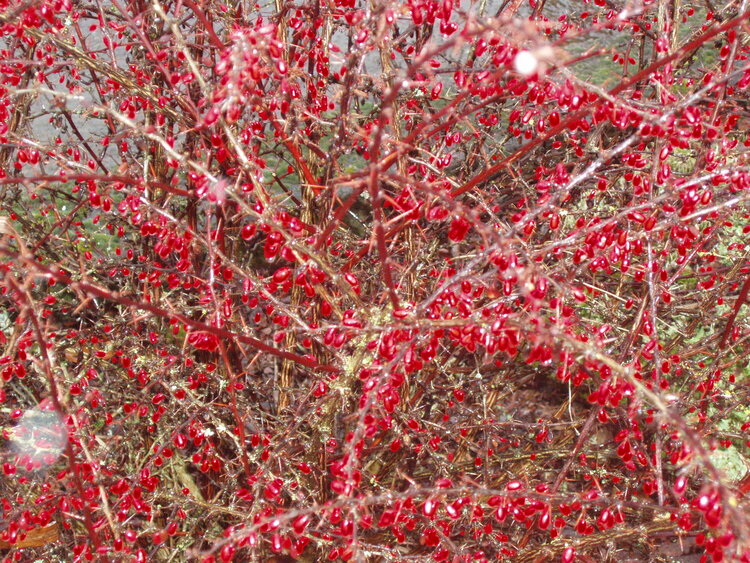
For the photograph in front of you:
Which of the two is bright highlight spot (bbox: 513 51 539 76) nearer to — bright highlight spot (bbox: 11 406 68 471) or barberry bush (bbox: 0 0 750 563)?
barberry bush (bbox: 0 0 750 563)

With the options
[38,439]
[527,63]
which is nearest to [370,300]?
[38,439]

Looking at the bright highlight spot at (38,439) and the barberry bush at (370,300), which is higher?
the barberry bush at (370,300)

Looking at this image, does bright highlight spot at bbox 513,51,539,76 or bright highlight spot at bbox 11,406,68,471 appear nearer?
bright highlight spot at bbox 513,51,539,76

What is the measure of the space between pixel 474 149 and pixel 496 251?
1308 mm

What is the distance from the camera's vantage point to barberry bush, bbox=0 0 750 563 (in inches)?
62.2

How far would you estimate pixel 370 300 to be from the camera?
8.26 ft

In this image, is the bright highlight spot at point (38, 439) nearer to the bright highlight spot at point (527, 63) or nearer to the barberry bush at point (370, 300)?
the barberry bush at point (370, 300)

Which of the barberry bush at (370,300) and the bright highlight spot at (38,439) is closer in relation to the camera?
the barberry bush at (370,300)

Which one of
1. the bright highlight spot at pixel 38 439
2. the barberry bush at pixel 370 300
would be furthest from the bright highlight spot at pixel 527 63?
the bright highlight spot at pixel 38 439

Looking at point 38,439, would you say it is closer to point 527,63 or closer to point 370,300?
point 370,300

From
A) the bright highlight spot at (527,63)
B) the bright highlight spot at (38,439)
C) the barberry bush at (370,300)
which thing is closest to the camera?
the bright highlight spot at (527,63)

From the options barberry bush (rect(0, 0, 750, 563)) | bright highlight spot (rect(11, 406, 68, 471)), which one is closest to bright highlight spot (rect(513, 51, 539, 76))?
barberry bush (rect(0, 0, 750, 563))

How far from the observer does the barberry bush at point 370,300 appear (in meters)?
1.58

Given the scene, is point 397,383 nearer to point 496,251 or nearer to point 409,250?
point 496,251
